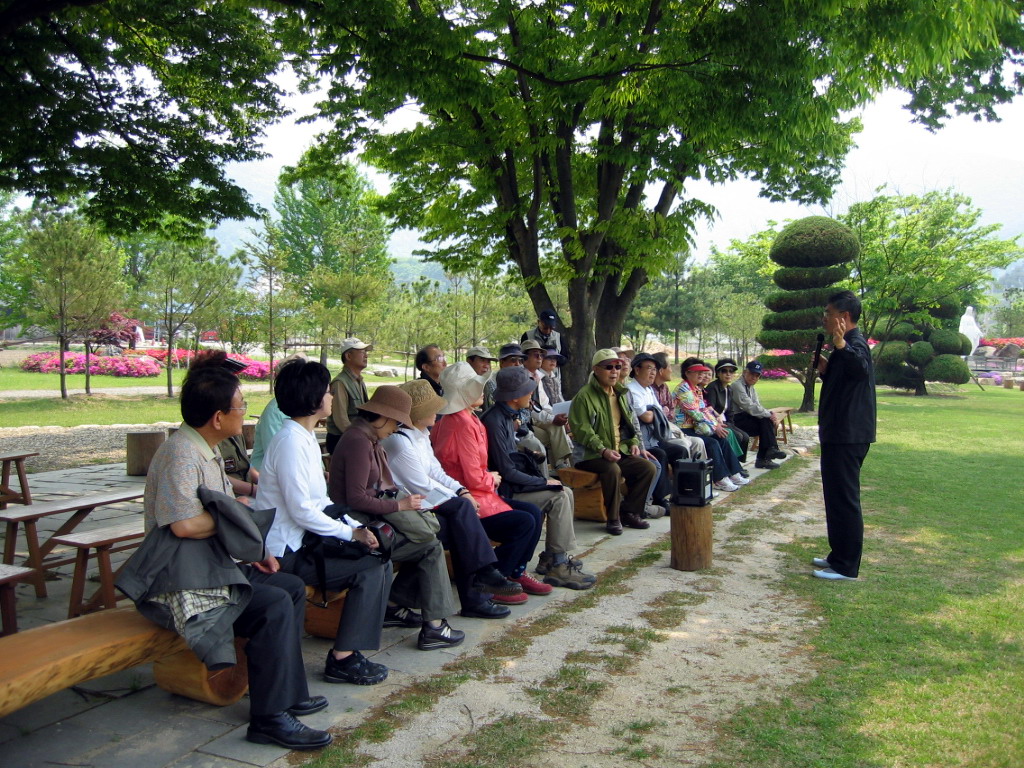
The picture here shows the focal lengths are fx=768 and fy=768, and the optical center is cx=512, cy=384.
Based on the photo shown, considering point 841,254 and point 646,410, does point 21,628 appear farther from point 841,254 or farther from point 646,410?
point 841,254

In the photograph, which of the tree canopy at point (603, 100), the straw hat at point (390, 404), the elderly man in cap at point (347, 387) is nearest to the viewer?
the straw hat at point (390, 404)

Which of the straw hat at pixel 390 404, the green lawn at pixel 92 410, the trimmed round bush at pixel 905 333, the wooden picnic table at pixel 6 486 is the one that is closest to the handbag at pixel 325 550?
the straw hat at pixel 390 404

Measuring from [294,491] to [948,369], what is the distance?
101ft

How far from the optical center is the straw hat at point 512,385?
5500mm

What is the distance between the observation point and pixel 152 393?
79.0ft

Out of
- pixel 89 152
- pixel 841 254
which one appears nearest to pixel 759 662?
pixel 89 152

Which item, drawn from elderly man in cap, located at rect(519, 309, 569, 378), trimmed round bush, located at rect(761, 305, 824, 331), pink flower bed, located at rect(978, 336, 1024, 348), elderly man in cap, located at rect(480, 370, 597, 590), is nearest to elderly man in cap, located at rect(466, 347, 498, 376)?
elderly man in cap, located at rect(519, 309, 569, 378)

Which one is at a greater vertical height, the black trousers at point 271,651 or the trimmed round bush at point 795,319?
the trimmed round bush at point 795,319

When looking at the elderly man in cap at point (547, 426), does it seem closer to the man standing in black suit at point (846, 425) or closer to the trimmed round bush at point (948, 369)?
the man standing in black suit at point (846, 425)

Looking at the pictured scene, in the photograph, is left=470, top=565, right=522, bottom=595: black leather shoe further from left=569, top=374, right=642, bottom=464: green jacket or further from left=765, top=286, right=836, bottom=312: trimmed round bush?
left=765, top=286, right=836, bottom=312: trimmed round bush

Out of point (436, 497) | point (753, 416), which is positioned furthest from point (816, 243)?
point (436, 497)

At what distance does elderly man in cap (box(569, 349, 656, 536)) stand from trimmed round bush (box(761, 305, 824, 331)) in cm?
1696

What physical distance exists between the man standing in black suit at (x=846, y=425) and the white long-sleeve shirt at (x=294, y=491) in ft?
11.9

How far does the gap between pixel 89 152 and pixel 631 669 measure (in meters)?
9.48
